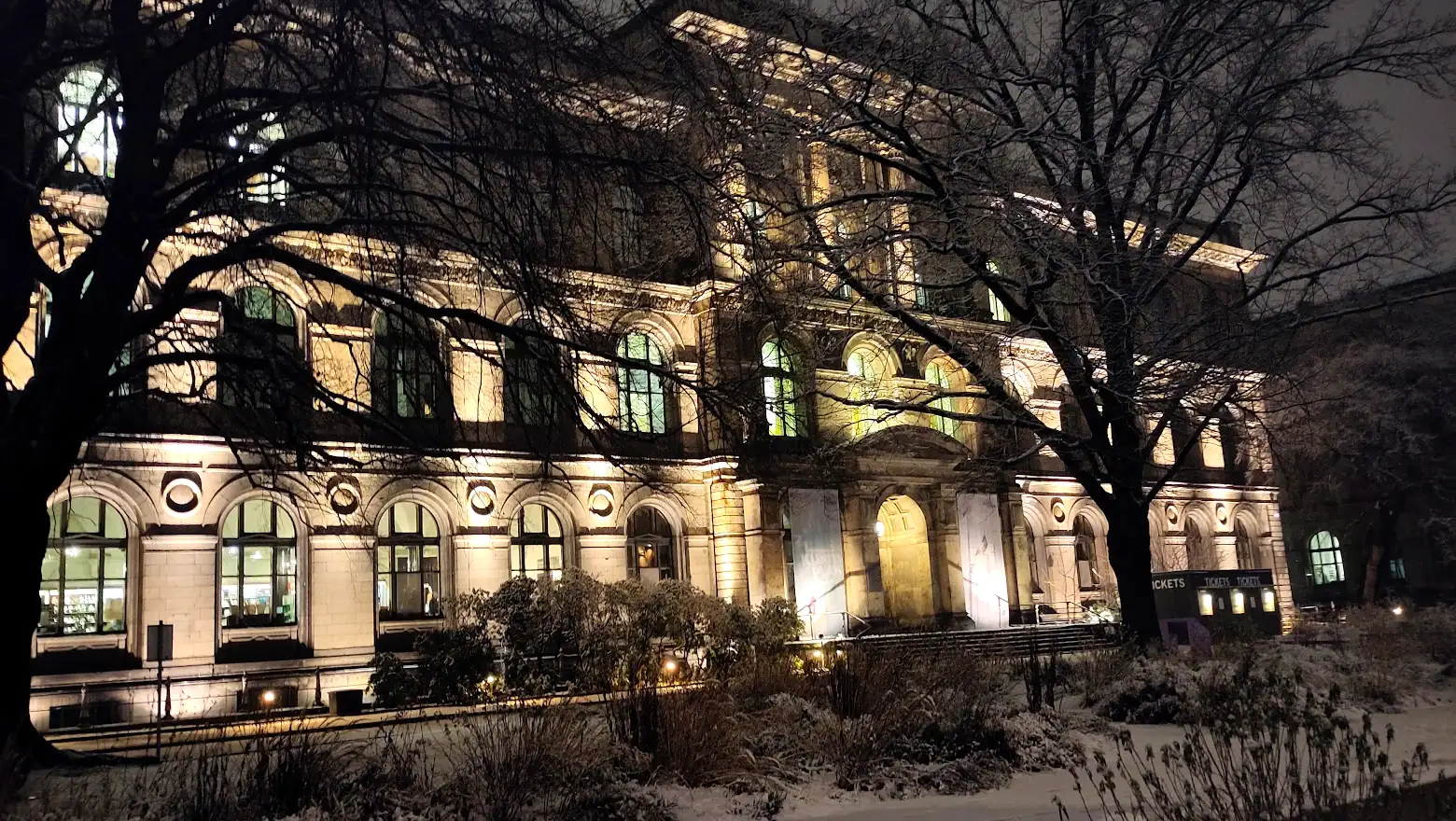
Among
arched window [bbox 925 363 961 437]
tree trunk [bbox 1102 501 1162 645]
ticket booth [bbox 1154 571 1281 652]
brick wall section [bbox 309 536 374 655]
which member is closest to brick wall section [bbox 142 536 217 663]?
brick wall section [bbox 309 536 374 655]

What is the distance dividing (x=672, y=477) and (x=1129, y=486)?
15.5 m

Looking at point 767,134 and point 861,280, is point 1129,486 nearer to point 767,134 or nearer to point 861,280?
A: point 861,280

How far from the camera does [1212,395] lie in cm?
2264

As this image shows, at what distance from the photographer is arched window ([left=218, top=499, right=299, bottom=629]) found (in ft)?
92.6

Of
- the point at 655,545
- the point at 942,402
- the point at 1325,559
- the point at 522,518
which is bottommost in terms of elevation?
the point at 1325,559

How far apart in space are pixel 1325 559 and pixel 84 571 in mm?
64117

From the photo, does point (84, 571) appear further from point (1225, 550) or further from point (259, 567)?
point (1225, 550)

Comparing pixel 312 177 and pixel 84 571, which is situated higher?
pixel 312 177

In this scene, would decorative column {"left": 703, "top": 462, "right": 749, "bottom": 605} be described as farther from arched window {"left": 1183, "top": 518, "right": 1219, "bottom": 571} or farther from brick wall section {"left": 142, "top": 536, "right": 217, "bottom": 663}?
arched window {"left": 1183, "top": 518, "right": 1219, "bottom": 571}

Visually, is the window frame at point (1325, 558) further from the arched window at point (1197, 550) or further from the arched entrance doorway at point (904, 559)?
the arched entrance doorway at point (904, 559)

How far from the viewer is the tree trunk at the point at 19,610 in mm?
12219

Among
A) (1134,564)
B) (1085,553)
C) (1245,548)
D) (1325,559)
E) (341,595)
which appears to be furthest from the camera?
(1325,559)

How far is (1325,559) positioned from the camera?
67.6 metres

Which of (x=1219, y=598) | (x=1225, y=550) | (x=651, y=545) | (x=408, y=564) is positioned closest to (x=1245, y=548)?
(x=1225, y=550)
